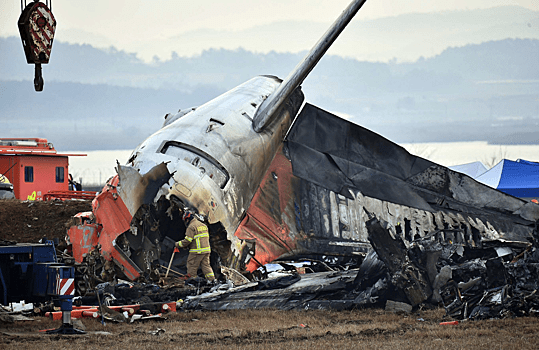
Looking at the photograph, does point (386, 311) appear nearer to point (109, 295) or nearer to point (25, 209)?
point (109, 295)

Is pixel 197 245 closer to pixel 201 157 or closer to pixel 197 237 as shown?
pixel 197 237

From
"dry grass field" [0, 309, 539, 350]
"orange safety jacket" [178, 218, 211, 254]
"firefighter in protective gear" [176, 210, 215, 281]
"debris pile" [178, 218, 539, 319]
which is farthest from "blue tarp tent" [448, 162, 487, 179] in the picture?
"dry grass field" [0, 309, 539, 350]

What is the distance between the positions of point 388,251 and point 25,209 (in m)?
15.0

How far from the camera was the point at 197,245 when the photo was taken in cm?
1458

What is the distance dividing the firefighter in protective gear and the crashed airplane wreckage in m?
0.28

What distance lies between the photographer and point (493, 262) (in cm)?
1181

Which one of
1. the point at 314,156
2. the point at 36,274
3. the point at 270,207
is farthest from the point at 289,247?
the point at 36,274

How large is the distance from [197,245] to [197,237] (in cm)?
19

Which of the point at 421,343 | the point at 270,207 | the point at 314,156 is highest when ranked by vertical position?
the point at 314,156

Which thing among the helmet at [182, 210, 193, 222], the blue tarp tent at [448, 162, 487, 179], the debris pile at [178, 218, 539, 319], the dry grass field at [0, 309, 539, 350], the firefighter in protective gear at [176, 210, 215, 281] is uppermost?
the blue tarp tent at [448, 162, 487, 179]

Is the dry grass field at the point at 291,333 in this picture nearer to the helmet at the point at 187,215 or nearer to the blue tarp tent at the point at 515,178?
the helmet at the point at 187,215

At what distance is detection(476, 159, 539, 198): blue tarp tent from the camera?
31.0 m

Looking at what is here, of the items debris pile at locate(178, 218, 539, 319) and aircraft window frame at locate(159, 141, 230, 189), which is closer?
debris pile at locate(178, 218, 539, 319)

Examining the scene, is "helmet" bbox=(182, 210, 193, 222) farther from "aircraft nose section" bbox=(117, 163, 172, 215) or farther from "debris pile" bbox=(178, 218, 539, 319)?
"debris pile" bbox=(178, 218, 539, 319)
